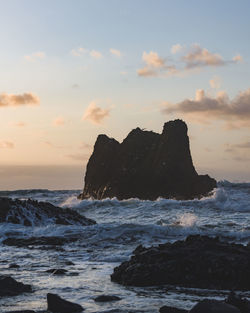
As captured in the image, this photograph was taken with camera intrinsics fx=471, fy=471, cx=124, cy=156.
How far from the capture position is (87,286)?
352 inches

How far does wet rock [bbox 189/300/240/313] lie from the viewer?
19.7 feet

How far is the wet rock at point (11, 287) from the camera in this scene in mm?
8047

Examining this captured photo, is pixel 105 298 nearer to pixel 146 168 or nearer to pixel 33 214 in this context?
pixel 33 214

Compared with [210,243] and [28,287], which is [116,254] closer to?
[210,243]

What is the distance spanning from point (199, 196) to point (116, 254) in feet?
150

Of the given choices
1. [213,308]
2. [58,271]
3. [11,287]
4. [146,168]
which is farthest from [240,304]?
[146,168]

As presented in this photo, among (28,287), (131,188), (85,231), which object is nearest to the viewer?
(28,287)

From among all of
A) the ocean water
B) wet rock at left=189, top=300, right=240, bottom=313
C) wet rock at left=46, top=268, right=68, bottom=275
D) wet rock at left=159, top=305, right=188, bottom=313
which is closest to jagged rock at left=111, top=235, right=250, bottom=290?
the ocean water

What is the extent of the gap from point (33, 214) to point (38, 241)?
19.6ft

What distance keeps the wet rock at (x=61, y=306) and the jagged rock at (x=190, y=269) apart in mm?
2509

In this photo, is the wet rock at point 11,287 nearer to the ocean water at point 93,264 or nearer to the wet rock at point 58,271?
the ocean water at point 93,264

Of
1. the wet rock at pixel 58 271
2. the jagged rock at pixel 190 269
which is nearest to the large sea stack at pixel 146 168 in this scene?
the jagged rock at pixel 190 269

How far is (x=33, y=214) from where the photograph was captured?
22.4 m

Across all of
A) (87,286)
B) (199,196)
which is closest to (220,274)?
(87,286)
